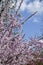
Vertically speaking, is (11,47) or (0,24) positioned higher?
(0,24)

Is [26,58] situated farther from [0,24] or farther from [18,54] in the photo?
[0,24]

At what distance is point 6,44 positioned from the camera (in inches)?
150

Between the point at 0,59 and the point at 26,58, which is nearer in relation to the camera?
the point at 0,59

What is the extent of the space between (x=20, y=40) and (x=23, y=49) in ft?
0.48

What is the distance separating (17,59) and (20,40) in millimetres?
264

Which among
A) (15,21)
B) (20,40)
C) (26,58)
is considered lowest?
(26,58)

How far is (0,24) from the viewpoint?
149 inches

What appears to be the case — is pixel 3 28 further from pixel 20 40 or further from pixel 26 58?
pixel 26 58

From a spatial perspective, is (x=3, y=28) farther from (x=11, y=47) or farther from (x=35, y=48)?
(x=35, y=48)

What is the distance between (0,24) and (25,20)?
343 millimetres

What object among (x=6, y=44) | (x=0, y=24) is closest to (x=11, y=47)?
(x=6, y=44)

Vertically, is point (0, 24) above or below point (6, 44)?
above

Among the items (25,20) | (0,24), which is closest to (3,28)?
(0,24)

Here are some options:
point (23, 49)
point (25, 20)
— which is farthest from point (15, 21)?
point (23, 49)
